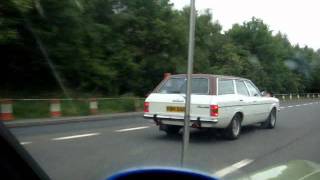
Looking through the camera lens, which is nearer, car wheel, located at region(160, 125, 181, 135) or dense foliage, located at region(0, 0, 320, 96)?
car wheel, located at region(160, 125, 181, 135)

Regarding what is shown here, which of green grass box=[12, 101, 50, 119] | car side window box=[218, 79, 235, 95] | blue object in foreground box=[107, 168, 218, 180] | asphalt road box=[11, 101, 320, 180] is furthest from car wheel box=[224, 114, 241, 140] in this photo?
blue object in foreground box=[107, 168, 218, 180]

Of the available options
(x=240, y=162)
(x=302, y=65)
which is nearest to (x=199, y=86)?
(x=240, y=162)

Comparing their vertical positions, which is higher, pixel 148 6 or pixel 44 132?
pixel 148 6

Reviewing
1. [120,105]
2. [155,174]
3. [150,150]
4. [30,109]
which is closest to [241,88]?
[150,150]

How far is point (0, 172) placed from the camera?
170cm

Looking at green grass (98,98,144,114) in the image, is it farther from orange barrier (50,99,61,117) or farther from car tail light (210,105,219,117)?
car tail light (210,105,219,117)

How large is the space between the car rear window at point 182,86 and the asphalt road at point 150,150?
1061 mm

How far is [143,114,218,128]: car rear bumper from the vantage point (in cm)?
1170

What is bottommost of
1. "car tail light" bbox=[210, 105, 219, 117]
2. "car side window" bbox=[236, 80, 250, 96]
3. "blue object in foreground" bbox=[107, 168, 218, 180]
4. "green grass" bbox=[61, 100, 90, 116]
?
"green grass" bbox=[61, 100, 90, 116]

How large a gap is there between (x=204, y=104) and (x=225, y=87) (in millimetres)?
1184

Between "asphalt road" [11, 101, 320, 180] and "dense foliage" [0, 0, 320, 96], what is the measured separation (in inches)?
406

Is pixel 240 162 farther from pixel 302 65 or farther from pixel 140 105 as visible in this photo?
pixel 302 65

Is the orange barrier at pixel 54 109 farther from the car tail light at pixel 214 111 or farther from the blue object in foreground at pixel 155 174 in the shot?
the blue object in foreground at pixel 155 174

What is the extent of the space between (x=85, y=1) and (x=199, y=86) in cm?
1931
